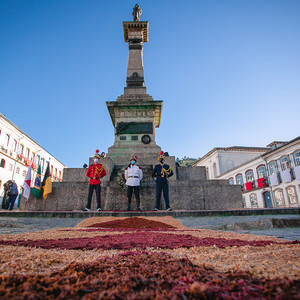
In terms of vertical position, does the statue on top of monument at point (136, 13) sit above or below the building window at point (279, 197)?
above

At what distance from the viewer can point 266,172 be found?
3073 centimetres

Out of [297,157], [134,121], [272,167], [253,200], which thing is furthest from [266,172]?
[134,121]

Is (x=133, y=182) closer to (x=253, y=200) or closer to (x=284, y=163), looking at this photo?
(x=284, y=163)

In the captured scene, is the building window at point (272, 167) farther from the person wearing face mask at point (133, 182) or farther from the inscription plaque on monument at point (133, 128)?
the person wearing face mask at point (133, 182)

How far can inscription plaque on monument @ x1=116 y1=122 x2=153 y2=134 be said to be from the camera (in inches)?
519

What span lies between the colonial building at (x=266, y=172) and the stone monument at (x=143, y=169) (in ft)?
46.0

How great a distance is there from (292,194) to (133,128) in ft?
76.3

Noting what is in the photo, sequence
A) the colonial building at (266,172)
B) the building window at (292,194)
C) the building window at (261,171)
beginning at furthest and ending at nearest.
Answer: the building window at (261,171) < the colonial building at (266,172) < the building window at (292,194)

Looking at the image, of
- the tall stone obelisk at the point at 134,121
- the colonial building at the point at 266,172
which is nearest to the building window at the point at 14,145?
the tall stone obelisk at the point at 134,121

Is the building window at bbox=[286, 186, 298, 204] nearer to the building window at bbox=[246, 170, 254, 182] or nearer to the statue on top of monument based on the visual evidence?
the building window at bbox=[246, 170, 254, 182]

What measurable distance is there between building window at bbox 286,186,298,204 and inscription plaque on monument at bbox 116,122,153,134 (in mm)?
22089

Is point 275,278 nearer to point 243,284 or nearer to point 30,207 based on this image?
point 243,284

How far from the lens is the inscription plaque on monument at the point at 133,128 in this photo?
13.2 m

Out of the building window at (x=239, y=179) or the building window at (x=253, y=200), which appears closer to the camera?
the building window at (x=253, y=200)
